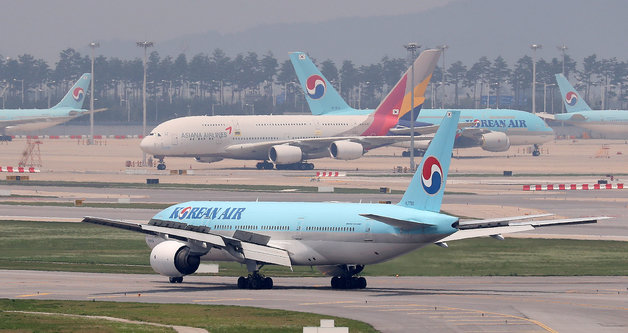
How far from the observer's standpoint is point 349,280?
A: 47781 mm

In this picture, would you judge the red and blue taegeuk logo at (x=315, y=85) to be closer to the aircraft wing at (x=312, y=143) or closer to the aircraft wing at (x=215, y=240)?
the aircraft wing at (x=312, y=143)

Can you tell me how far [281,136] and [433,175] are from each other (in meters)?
82.2

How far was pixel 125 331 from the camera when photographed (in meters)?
35.1

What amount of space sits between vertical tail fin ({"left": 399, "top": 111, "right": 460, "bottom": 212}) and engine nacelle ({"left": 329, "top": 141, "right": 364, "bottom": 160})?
256 ft


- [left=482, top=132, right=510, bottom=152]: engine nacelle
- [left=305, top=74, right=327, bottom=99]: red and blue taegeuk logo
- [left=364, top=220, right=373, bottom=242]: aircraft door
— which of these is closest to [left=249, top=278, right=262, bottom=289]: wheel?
[left=364, top=220, right=373, bottom=242]: aircraft door

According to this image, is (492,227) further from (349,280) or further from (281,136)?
(281,136)

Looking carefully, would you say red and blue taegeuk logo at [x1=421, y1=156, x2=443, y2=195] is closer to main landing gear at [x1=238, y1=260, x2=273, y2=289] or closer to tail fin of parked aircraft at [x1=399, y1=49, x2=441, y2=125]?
main landing gear at [x1=238, y1=260, x2=273, y2=289]

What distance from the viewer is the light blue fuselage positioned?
145ft

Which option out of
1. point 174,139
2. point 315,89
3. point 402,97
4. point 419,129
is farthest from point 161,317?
point 315,89

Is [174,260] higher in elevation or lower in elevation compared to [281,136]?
lower

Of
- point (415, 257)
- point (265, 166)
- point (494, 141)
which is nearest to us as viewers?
point (415, 257)

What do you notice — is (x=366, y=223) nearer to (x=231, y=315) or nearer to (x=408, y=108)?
(x=231, y=315)

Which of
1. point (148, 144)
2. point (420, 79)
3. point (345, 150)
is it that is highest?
point (420, 79)

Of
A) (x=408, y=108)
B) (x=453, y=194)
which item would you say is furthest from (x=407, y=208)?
Answer: (x=408, y=108)
